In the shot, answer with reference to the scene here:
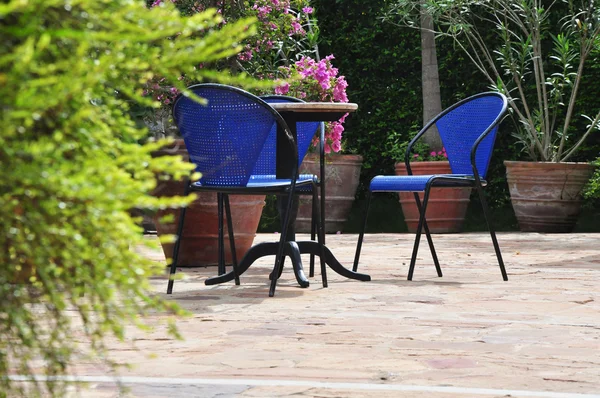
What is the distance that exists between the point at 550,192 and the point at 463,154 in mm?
3632

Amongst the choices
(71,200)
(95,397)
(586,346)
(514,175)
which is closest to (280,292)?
(586,346)

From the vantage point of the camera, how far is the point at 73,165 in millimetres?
911

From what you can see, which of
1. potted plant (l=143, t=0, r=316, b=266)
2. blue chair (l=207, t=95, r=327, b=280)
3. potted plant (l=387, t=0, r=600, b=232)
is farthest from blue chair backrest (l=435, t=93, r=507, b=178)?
potted plant (l=387, t=0, r=600, b=232)

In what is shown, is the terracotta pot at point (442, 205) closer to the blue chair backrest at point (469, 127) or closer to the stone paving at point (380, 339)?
the blue chair backrest at point (469, 127)

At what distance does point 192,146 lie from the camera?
12.3ft

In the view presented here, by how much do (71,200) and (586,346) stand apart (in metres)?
1.93

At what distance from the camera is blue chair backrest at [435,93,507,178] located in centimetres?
434

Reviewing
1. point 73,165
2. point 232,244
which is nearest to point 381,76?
point 232,244

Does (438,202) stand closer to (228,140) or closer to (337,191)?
(337,191)

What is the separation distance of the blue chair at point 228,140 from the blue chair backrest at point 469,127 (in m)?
1.02

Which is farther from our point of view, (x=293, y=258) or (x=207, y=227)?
(x=207, y=227)

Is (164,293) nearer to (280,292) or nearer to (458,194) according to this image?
(280,292)

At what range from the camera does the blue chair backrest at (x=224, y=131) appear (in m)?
3.63

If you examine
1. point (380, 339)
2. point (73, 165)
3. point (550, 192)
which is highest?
point (73, 165)
